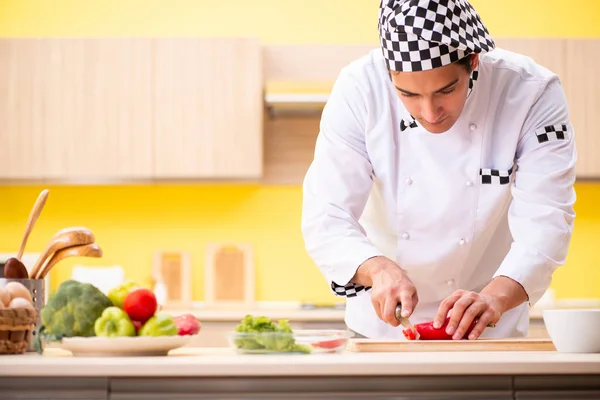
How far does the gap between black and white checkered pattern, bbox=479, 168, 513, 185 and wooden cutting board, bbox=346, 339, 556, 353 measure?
0.51m

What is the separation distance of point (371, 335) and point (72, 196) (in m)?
2.71

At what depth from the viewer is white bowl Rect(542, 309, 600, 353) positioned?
1627 mm

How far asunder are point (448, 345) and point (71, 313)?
0.72 meters

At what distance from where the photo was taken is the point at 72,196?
4621 mm

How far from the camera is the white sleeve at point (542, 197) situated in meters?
2.01

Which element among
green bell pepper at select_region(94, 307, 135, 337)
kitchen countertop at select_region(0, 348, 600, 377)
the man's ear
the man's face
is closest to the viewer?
kitchen countertop at select_region(0, 348, 600, 377)

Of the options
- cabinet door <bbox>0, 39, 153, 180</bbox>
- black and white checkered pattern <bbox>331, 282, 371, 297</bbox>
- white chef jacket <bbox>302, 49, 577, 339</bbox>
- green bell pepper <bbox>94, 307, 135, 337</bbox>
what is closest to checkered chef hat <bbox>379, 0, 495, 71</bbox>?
white chef jacket <bbox>302, 49, 577, 339</bbox>

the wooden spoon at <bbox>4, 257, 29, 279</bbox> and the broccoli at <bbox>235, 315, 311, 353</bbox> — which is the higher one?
the wooden spoon at <bbox>4, 257, 29, 279</bbox>

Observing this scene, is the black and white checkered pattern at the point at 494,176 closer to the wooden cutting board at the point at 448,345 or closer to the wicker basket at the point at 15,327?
the wooden cutting board at the point at 448,345

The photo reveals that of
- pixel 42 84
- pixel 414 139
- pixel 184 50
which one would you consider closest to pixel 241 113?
pixel 184 50

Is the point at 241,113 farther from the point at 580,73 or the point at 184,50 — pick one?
the point at 580,73

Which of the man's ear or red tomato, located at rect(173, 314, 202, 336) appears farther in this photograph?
the man's ear

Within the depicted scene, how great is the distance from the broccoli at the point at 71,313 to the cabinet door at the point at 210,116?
2.68m

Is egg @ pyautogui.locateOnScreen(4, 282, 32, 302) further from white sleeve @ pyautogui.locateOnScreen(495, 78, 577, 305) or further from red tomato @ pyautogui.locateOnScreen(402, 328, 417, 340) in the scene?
white sleeve @ pyautogui.locateOnScreen(495, 78, 577, 305)
